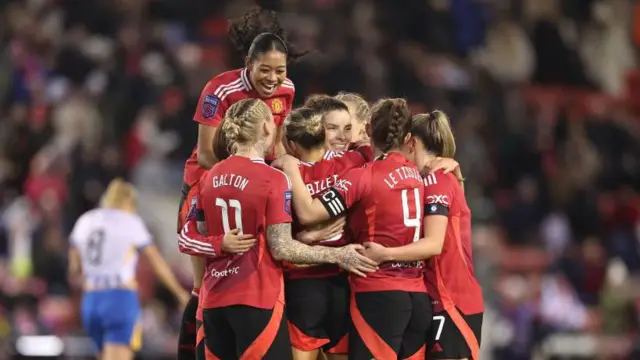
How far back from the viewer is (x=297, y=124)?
686 centimetres

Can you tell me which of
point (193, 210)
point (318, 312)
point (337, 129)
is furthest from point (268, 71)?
point (318, 312)

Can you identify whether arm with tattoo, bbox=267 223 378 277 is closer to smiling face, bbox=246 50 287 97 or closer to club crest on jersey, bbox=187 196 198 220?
club crest on jersey, bbox=187 196 198 220

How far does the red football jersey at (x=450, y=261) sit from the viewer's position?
6961 millimetres

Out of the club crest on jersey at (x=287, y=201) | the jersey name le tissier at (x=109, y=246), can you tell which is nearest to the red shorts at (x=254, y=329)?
the club crest on jersey at (x=287, y=201)

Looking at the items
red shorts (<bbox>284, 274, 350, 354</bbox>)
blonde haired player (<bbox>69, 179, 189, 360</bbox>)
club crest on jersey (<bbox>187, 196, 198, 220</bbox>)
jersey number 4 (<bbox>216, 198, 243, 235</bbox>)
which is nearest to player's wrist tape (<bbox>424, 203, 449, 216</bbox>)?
red shorts (<bbox>284, 274, 350, 354</bbox>)

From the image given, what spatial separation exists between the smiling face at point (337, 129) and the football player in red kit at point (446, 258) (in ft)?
1.18

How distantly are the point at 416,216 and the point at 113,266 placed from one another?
15.8 feet

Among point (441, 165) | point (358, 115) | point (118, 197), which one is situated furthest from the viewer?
point (118, 197)

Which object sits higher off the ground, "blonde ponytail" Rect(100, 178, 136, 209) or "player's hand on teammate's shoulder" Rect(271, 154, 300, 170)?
"player's hand on teammate's shoulder" Rect(271, 154, 300, 170)

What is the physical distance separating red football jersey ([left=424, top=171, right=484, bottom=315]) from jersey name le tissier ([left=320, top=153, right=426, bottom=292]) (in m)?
0.11

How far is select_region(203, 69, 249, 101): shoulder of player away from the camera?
7.41 m

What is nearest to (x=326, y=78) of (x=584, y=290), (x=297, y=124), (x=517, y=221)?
(x=517, y=221)

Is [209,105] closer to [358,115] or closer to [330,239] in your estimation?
[358,115]

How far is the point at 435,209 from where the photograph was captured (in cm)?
691
